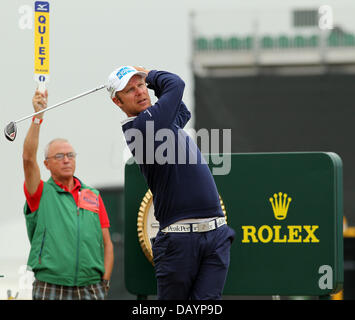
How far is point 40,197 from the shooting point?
15.9 ft

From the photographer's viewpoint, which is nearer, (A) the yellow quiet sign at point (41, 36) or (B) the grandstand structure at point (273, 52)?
(A) the yellow quiet sign at point (41, 36)

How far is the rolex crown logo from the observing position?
4633 mm

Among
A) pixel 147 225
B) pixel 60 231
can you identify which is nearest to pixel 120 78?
pixel 147 225

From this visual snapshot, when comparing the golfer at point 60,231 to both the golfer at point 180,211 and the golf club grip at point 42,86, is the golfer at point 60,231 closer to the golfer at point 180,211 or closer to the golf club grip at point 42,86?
the golf club grip at point 42,86

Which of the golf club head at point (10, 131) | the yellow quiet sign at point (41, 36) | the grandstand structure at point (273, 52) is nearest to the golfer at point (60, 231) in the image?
the yellow quiet sign at point (41, 36)

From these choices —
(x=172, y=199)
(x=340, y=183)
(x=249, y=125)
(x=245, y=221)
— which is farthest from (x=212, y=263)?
(x=249, y=125)

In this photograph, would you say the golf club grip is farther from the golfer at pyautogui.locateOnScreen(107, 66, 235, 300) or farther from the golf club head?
the golfer at pyautogui.locateOnScreen(107, 66, 235, 300)

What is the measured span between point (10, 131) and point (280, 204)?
5.35ft

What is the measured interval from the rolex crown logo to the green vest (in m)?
1.15

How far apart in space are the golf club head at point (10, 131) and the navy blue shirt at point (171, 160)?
0.94 meters

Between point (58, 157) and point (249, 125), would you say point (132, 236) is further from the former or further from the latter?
point (249, 125)

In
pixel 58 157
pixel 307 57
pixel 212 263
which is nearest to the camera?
pixel 212 263

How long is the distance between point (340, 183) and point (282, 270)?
63cm

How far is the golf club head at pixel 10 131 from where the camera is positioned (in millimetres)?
4355
